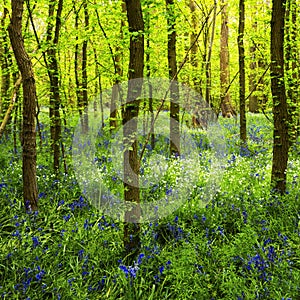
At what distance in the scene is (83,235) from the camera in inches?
159

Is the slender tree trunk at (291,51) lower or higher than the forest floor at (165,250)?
higher

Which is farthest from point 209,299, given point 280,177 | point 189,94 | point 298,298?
point 189,94

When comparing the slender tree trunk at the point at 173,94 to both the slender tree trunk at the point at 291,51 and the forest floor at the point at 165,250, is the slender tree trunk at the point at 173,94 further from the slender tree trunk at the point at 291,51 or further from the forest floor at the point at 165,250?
the forest floor at the point at 165,250

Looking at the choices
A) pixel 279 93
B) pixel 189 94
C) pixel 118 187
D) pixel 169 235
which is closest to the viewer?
pixel 169 235

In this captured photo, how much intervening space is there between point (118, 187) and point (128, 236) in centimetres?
206

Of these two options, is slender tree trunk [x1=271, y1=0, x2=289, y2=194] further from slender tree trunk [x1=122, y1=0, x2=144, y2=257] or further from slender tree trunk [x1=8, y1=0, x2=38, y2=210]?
slender tree trunk [x1=8, y1=0, x2=38, y2=210]

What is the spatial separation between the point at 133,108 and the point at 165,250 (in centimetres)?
174

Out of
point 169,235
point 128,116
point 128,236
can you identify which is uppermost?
point 128,116

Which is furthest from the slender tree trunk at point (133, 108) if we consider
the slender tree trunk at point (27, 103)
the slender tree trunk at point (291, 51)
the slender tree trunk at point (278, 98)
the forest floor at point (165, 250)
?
the slender tree trunk at point (291, 51)

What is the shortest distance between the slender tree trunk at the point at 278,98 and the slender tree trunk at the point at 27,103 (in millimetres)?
3448

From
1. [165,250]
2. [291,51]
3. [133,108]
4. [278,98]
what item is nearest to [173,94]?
[291,51]

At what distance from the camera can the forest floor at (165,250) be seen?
3119 millimetres

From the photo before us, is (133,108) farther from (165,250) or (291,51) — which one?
(291,51)

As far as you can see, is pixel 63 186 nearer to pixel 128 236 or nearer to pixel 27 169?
pixel 27 169
